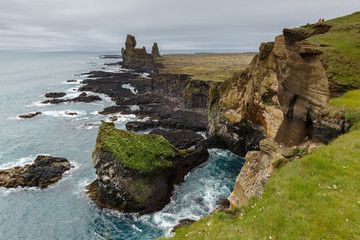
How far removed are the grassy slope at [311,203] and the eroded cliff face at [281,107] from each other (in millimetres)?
1536

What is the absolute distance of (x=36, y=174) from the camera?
29.2 m

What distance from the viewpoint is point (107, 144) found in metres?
26.3

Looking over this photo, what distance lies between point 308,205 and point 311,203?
16 cm

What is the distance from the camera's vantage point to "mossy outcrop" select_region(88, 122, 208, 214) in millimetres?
23625

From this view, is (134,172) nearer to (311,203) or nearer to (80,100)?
(311,203)

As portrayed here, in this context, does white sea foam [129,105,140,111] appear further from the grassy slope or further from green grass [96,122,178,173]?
the grassy slope

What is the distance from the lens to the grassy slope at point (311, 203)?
757 cm

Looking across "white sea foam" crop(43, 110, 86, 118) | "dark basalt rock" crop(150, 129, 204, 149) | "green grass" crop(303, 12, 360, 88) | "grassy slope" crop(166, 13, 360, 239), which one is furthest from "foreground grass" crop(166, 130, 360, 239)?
"white sea foam" crop(43, 110, 86, 118)

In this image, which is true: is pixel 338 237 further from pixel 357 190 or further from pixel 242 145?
pixel 242 145

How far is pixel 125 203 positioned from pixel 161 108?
1646 inches

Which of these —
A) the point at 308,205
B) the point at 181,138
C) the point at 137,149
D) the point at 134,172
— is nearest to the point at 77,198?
the point at 134,172

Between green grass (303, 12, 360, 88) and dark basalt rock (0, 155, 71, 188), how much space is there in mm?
35653

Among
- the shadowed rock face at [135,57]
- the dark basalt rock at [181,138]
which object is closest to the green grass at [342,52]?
the dark basalt rock at [181,138]

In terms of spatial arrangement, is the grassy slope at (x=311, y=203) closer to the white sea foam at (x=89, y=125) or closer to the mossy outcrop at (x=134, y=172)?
the mossy outcrop at (x=134, y=172)
